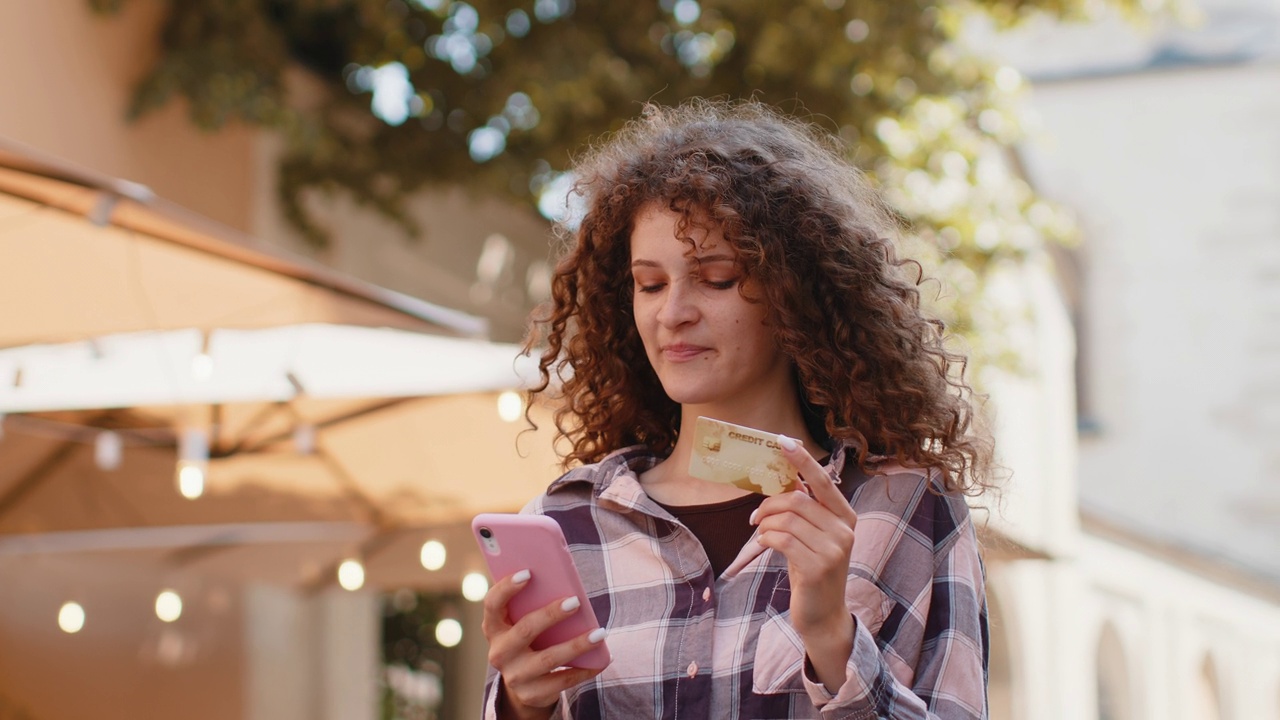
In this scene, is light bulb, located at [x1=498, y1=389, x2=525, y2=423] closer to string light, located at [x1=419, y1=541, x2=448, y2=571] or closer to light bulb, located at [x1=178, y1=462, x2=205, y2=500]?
light bulb, located at [x1=178, y1=462, x2=205, y2=500]

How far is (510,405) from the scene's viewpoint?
4.98 m

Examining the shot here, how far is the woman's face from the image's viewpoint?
6.56ft

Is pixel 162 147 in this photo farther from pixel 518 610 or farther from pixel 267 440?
pixel 518 610

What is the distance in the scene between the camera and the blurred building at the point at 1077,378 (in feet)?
25.2

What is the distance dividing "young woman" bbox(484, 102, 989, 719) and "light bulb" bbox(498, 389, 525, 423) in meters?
2.59

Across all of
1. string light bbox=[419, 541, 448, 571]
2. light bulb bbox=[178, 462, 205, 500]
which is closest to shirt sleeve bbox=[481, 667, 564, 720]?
light bulb bbox=[178, 462, 205, 500]

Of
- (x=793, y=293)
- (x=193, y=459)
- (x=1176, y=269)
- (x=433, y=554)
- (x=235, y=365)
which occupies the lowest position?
(x=433, y=554)

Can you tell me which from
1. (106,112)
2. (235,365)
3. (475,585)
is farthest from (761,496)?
(106,112)

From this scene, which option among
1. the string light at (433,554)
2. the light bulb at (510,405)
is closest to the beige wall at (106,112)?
the string light at (433,554)

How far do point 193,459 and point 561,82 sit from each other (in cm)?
248

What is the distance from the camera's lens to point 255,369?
16.2 feet

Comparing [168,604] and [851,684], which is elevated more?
[851,684]

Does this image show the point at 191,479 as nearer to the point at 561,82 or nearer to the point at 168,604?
the point at 168,604

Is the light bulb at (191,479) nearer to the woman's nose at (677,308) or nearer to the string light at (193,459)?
the string light at (193,459)
